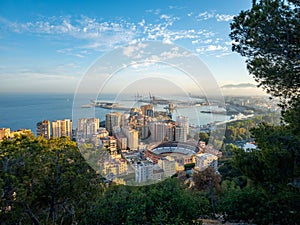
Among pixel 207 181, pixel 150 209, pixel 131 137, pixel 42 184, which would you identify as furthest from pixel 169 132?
pixel 207 181

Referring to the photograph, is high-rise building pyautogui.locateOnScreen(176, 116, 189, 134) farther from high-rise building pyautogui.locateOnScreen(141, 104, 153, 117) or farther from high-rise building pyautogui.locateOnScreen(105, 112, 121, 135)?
high-rise building pyautogui.locateOnScreen(105, 112, 121, 135)

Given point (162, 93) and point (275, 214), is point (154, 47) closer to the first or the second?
point (162, 93)

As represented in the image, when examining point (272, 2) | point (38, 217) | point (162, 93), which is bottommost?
point (38, 217)

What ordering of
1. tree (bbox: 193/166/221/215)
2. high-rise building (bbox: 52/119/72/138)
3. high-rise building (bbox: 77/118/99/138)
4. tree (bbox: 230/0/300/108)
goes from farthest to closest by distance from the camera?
tree (bbox: 193/166/221/215) → high-rise building (bbox: 52/119/72/138) → high-rise building (bbox: 77/118/99/138) → tree (bbox: 230/0/300/108)

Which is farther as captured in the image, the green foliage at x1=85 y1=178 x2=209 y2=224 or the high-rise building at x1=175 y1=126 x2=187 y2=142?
the high-rise building at x1=175 y1=126 x2=187 y2=142

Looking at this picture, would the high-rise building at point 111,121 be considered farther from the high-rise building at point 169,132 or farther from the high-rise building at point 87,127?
the high-rise building at point 169,132

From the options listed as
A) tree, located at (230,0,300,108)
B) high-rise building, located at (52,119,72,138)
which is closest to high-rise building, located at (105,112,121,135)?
tree, located at (230,0,300,108)

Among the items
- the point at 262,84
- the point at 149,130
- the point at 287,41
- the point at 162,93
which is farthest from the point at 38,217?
the point at 287,41
